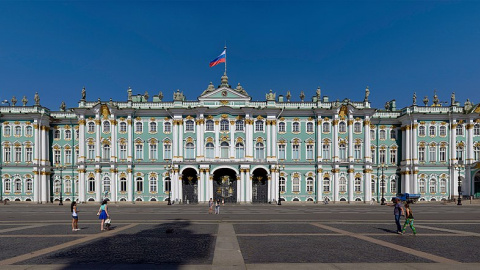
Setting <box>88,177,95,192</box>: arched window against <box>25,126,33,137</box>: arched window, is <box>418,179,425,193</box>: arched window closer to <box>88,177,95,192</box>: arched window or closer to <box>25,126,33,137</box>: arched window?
<box>88,177,95,192</box>: arched window

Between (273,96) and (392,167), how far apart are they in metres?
24.0

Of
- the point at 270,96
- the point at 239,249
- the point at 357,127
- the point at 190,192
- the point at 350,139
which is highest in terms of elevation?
the point at 270,96

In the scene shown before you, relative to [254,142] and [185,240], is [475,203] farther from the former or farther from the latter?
[185,240]

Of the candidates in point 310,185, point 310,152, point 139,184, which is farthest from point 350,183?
point 139,184

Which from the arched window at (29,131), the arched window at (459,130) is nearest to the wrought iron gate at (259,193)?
the arched window at (459,130)

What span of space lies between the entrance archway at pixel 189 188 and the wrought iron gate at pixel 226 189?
10.4ft

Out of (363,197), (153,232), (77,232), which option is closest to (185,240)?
(153,232)

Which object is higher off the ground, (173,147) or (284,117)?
(284,117)

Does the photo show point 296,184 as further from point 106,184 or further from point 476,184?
point 106,184

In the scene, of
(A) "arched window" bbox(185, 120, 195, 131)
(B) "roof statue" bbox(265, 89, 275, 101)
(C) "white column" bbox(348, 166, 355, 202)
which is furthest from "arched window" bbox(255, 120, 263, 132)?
(C) "white column" bbox(348, 166, 355, 202)

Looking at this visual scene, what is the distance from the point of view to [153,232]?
20859 mm

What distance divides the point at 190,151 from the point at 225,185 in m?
7.89

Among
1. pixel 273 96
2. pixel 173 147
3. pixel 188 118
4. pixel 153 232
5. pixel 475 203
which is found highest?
pixel 273 96

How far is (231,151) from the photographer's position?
58.3m
